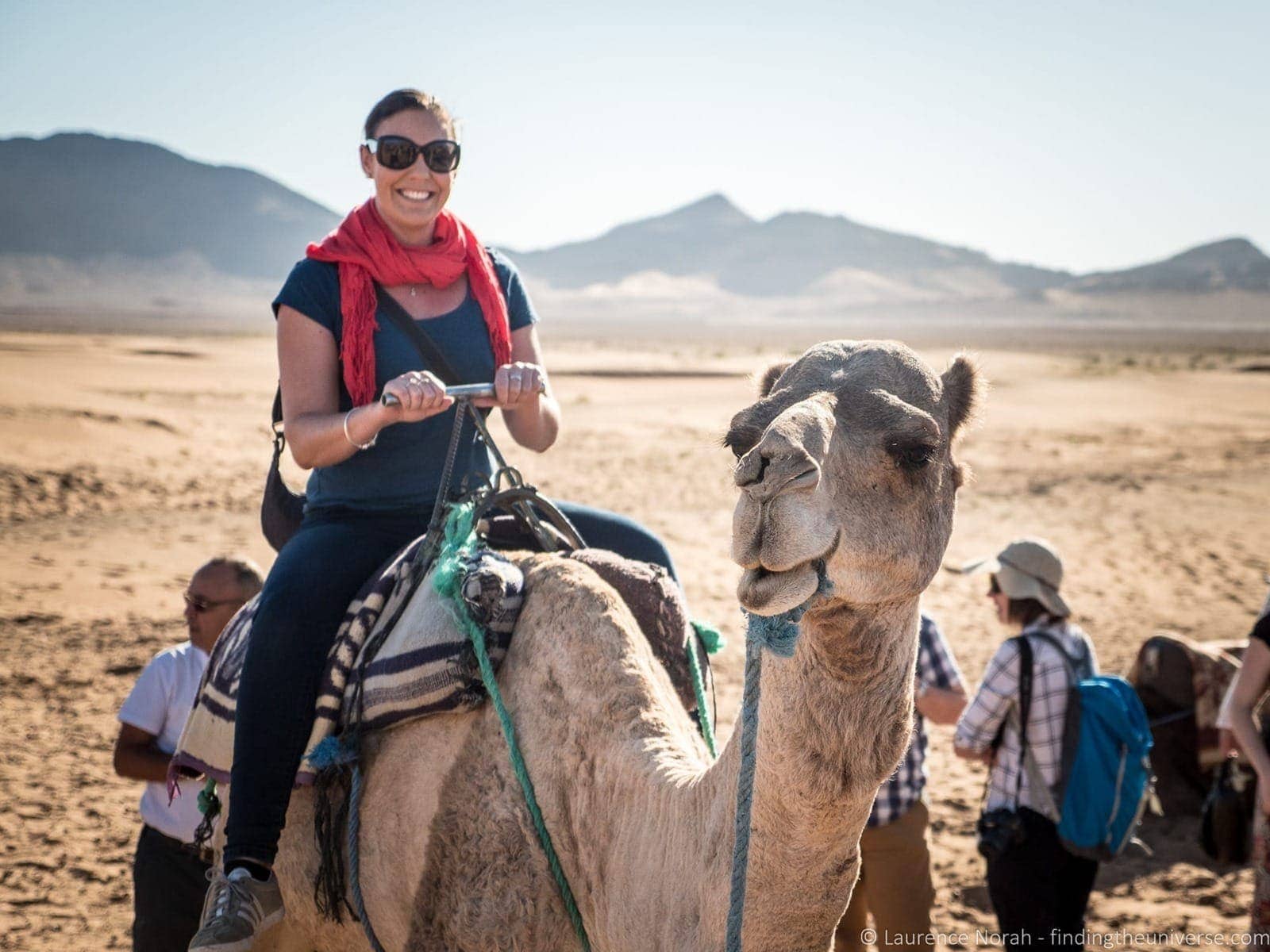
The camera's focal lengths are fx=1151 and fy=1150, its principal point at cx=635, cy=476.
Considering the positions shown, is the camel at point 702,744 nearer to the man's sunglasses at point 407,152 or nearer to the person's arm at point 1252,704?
the man's sunglasses at point 407,152

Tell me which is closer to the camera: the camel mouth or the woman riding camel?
the camel mouth

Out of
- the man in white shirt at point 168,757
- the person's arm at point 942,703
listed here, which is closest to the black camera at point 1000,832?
the person's arm at point 942,703

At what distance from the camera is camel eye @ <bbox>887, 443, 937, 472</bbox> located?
2.25 m

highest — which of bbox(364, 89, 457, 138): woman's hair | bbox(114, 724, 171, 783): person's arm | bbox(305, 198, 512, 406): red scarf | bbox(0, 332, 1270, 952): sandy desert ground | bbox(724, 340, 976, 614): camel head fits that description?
bbox(364, 89, 457, 138): woman's hair

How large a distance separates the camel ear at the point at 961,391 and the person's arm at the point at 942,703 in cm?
292

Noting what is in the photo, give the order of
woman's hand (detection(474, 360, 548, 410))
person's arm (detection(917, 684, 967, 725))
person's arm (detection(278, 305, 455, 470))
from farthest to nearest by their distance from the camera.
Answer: person's arm (detection(917, 684, 967, 725)), woman's hand (detection(474, 360, 548, 410)), person's arm (detection(278, 305, 455, 470))

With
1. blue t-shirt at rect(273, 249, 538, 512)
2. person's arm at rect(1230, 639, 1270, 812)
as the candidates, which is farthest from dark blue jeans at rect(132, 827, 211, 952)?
person's arm at rect(1230, 639, 1270, 812)

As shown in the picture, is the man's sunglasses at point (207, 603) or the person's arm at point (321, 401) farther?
the man's sunglasses at point (207, 603)

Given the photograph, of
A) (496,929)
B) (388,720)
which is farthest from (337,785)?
(496,929)

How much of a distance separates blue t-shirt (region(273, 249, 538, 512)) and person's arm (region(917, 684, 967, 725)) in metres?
2.56

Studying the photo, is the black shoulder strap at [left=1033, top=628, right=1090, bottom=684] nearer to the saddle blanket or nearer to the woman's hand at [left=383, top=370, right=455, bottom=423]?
the saddle blanket

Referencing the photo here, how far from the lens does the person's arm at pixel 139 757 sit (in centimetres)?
463

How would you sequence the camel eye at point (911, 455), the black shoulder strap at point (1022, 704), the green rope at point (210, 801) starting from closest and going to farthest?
the camel eye at point (911, 455) < the green rope at point (210, 801) < the black shoulder strap at point (1022, 704)

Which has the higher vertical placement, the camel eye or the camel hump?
the camel eye
